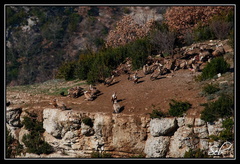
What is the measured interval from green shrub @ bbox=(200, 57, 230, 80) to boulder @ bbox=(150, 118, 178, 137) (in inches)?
178

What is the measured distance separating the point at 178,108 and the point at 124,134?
117 inches

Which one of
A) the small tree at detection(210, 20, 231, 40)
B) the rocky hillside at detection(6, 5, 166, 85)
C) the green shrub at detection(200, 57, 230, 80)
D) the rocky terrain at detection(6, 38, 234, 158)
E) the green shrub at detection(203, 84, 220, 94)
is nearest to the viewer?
the rocky terrain at detection(6, 38, 234, 158)

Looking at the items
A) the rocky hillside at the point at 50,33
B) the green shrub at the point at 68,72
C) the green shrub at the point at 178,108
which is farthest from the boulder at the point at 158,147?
the rocky hillside at the point at 50,33

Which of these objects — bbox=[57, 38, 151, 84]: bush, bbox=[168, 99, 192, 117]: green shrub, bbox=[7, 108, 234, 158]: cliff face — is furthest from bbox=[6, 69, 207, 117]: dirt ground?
bbox=[57, 38, 151, 84]: bush

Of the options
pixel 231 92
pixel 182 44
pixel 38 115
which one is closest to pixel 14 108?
pixel 38 115

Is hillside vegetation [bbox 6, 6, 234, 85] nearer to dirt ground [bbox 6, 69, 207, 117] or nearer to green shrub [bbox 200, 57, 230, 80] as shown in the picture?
dirt ground [bbox 6, 69, 207, 117]

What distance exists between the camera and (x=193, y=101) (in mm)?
19906

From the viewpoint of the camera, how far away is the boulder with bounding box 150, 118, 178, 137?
1903 centimetres

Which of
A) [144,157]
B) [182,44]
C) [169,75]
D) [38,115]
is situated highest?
[182,44]

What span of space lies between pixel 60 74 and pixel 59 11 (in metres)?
66.2

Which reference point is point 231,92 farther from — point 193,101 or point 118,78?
point 118,78

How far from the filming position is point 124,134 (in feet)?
65.0

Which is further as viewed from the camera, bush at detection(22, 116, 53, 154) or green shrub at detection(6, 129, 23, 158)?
green shrub at detection(6, 129, 23, 158)

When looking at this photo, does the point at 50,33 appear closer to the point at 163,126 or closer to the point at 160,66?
the point at 160,66
